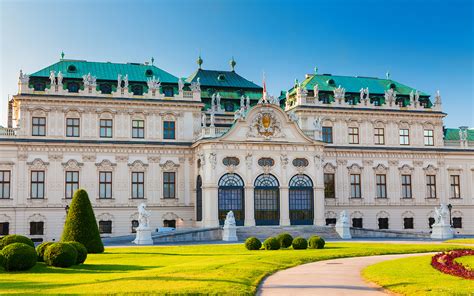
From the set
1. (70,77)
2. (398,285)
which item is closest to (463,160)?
(70,77)

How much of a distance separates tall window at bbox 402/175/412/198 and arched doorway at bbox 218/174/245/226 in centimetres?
1800

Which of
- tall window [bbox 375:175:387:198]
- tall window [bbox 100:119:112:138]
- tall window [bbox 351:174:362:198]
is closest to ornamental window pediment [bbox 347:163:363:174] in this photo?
tall window [bbox 351:174:362:198]

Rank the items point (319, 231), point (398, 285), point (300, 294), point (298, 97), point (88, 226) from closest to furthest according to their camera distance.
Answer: point (300, 294) < point (398, 285) < point (88, 226) < point (319, 231) < point (298, 97)

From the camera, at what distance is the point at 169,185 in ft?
181

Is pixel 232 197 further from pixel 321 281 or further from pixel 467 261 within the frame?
pixel 321 281

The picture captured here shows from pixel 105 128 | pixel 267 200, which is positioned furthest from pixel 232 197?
pixel 105 128

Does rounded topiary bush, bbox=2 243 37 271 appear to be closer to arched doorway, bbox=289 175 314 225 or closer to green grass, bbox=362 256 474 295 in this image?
green grass, bbox=362 256 474 295

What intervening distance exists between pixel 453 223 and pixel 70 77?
130ft

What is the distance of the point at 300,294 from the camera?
16375mm

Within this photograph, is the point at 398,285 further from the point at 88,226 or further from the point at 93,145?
the point at 93,145

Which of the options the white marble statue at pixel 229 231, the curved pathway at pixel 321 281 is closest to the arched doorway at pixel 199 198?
the white marble statue at pixel 229 231

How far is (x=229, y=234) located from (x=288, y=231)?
5.79 m

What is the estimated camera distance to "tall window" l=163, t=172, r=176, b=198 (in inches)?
2162

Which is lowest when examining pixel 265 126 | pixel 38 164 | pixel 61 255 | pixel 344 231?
pixel 344 231
